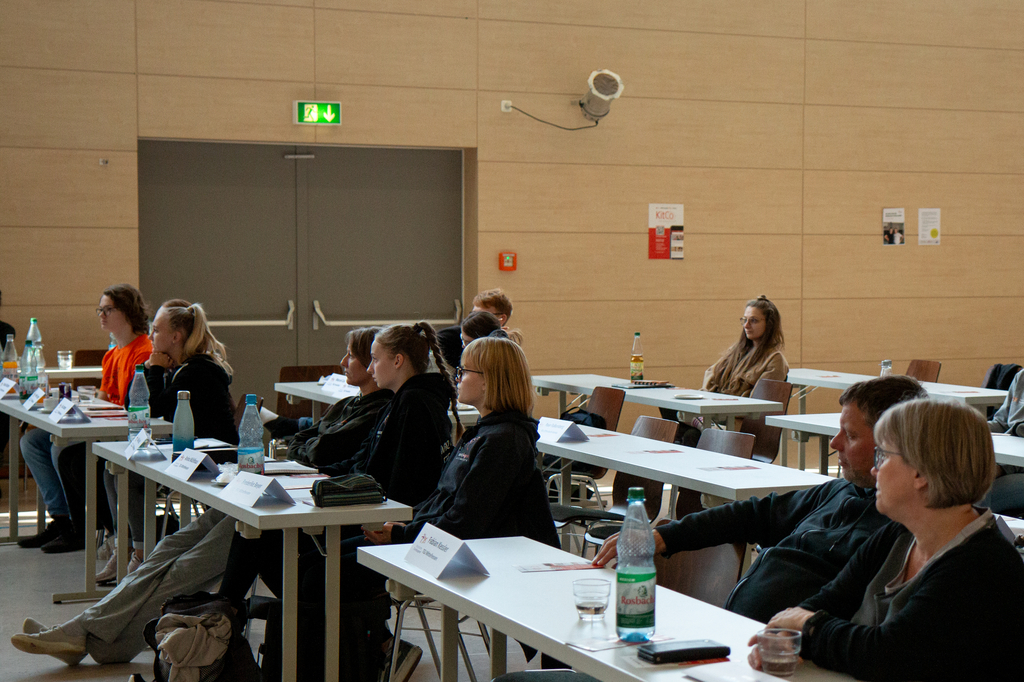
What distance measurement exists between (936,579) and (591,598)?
2.12 ft

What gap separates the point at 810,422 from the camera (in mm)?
5316

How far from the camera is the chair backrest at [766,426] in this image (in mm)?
5605

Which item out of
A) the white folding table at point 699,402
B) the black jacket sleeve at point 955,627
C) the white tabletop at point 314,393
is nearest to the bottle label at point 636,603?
the black jacket sleeve at point 955,627

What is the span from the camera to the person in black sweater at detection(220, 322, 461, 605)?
→ 144 inches

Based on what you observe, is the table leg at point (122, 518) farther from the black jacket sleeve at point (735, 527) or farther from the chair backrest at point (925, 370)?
the chair backrest at point (925, 370)

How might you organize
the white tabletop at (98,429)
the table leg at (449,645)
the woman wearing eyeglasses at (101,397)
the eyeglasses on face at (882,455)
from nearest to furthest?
1. the eyeglasses on face at (882,455)
2. the table leg at (449,645)
3. the white tabletop at (98,429)
4. the woman wearing eyeglasses at (101,397)

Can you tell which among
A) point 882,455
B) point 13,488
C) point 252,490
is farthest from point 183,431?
point 882,455

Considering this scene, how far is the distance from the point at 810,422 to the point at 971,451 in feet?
11.5

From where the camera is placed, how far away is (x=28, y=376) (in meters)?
6.17

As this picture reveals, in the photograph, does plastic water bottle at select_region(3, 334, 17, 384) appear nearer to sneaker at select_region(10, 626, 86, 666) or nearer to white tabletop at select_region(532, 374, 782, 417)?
sneaker at select_region(10, 626, 86, 666)

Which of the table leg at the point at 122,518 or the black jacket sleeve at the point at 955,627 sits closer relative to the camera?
the black jacket sleeve at the point at 955,627

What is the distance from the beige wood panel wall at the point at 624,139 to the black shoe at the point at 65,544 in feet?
8.36

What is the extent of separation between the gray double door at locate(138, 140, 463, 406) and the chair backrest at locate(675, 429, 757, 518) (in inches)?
187

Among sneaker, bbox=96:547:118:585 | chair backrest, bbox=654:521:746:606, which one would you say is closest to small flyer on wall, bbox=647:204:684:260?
sneaker, bbox=96:547:118:585
